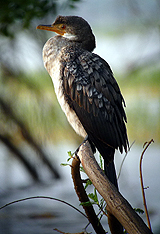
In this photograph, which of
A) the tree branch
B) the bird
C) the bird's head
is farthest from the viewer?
the bird's head

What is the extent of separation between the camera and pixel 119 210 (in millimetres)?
805

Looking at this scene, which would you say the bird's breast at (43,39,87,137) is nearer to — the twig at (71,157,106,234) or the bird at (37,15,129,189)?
the bird at (37,15,129,189)

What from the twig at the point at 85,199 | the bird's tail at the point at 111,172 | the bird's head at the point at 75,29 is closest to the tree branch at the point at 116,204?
Answer: the twig at the point at 85,199

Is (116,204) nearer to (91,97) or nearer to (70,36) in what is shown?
(91,97)

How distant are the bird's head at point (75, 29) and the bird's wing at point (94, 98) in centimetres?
16

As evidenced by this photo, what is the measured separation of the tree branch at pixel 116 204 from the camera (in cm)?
76

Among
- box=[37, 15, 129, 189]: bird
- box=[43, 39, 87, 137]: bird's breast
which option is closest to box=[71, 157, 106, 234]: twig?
box=[37, 15, 129, 189]: bird

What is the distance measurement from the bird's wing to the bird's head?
0.16 m

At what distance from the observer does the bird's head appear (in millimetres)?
1457

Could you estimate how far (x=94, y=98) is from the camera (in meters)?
1.32

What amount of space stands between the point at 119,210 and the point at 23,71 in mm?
2020

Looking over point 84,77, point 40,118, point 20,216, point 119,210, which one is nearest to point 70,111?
point 84,77

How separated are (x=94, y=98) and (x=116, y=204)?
62 centimetres

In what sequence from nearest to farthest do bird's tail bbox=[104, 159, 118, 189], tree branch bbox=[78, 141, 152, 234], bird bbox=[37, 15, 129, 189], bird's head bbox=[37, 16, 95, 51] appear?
1. tree branch bbox=[78, 141, 152, 234]
2. bird's tail bbox=[104, 159, 118, 189]
3. bird bbox=[37, 15, 129, 189]
4. bird's head bbox=[37, 16, 95, 51]
